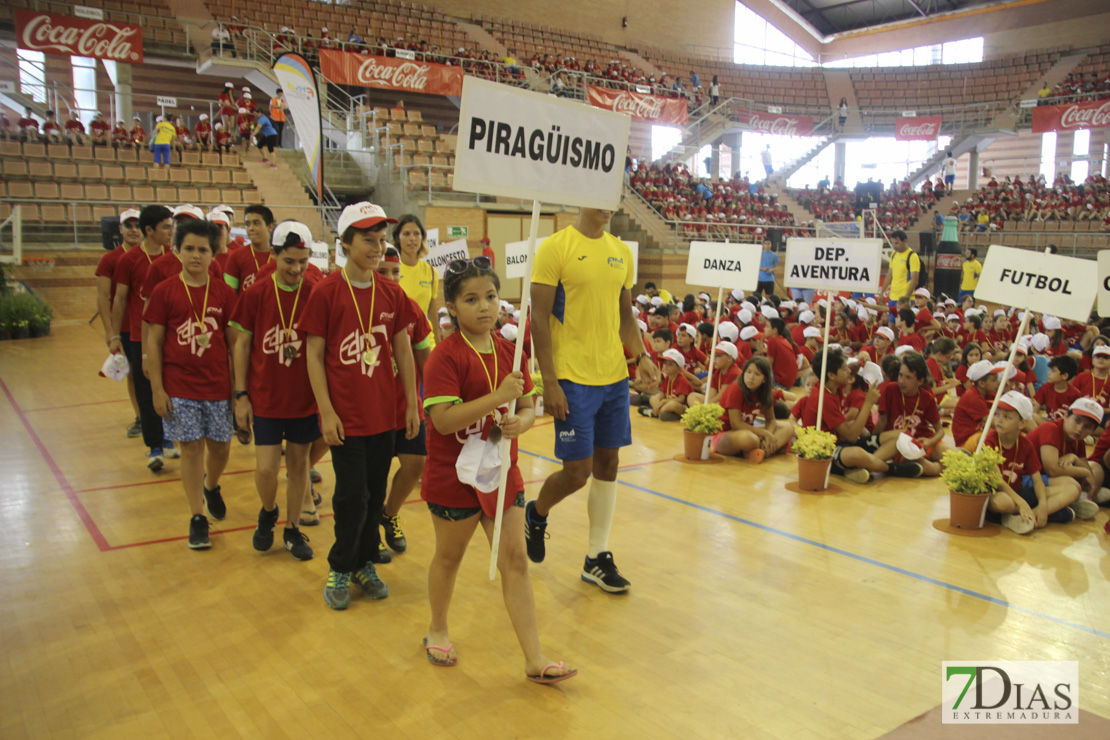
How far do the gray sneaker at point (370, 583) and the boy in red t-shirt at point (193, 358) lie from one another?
120 cm

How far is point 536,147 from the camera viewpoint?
3285 millimetres

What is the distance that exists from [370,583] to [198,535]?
1.33m

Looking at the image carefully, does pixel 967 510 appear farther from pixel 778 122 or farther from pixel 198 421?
pixel 778 122

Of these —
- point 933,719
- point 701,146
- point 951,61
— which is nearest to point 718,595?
point 933,719

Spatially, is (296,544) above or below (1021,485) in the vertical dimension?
below

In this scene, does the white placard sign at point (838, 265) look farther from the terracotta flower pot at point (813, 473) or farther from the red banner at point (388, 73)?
the red banner at point (388, 73)

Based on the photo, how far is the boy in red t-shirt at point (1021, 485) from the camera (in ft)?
17.2

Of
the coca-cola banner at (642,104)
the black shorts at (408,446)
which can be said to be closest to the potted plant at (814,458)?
the black shorts at (408,446)

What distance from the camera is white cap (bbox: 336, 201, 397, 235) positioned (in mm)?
3670

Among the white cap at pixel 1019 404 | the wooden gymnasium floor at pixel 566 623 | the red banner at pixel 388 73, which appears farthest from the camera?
the red banner at pixel 388 73

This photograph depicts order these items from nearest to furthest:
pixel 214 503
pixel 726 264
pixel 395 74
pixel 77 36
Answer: pixel 214 503
pixel 726 264
pixel 77 36
pixel 395 74

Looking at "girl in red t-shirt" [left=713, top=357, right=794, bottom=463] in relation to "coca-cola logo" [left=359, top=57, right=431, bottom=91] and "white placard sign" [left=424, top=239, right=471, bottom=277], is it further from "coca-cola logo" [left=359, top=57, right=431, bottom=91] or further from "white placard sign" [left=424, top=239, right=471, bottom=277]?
"coca-cola logo" [left=359, top=57, right=431, bottom=91]

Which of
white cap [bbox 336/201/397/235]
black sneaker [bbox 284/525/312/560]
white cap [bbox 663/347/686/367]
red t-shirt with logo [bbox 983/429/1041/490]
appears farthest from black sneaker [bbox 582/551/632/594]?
white cap [bbox 663/347/686/367]

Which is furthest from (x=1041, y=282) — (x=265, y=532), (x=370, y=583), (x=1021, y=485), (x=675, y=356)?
(x=265, y=532)
